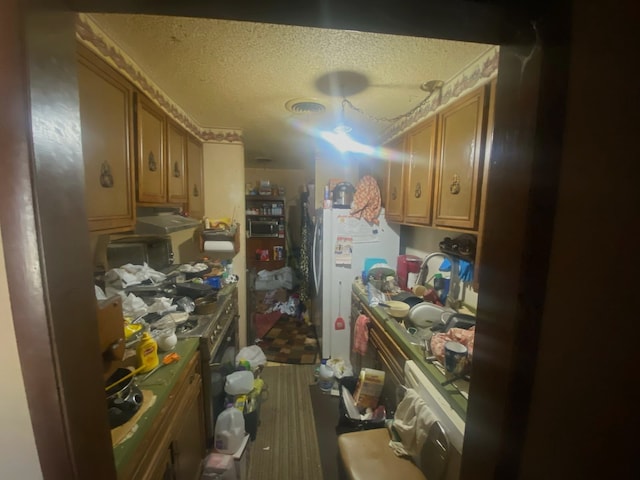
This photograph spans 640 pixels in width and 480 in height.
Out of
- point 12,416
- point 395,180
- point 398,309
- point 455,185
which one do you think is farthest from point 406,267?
point 12,416

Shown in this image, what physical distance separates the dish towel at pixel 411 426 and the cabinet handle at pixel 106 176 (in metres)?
1.51

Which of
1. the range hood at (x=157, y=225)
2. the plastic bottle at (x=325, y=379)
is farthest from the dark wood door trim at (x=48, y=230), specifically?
the plastic bottle at (x=325, y=379)

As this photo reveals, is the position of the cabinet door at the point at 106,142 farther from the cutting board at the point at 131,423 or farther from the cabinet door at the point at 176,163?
the cutting board at the point at 131,423

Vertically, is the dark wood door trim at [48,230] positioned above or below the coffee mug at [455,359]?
above

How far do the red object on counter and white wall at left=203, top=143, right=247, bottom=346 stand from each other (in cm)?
150

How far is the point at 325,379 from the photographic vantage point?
227 centimetres

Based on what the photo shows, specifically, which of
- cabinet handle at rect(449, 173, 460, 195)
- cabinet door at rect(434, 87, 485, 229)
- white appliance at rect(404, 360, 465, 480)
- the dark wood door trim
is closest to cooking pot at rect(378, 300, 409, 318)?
white appliance at rect(404, 360, 465, 480)

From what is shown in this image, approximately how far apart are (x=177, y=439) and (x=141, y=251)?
48.2 inches

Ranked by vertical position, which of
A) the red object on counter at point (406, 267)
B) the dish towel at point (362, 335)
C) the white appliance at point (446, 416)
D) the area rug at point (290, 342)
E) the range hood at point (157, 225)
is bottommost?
the area rug at point (290, 342)

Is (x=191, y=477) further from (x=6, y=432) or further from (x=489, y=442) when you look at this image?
Result: (x=489, y=442)

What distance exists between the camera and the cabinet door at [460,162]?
116 centimetres

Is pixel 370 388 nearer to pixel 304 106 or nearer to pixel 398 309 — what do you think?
pixel 398 309

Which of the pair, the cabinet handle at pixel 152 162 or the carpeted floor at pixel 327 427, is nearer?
the cabinet handle at pixel 152 162

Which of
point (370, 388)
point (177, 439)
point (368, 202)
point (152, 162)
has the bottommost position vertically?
point (370, 388)
